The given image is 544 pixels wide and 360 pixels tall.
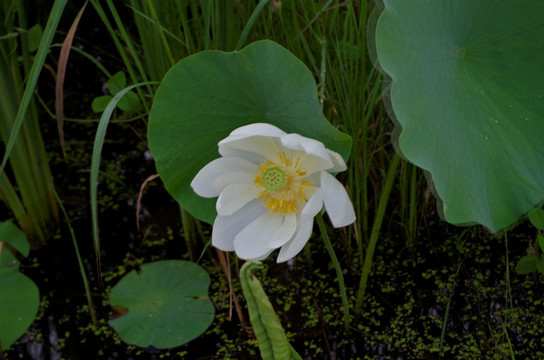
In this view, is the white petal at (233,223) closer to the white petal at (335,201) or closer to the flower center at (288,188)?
the flower center at (288,188)

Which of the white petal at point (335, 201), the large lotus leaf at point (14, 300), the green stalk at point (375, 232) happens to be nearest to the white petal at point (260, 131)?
the white petal at point (335, 201)

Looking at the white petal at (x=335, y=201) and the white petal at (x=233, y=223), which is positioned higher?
the white petal at (x=335, y=201)

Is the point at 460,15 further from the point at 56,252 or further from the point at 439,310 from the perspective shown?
the point at 56,252

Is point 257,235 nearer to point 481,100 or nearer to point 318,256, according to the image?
point 481,100

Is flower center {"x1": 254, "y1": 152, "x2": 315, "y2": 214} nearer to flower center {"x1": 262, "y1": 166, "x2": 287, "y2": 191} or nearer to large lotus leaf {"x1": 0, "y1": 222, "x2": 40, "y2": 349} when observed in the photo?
flower center {"x1": 262, "y1": 166, "x2": 287, "y2": 191}

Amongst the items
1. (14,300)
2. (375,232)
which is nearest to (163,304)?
(14,300)

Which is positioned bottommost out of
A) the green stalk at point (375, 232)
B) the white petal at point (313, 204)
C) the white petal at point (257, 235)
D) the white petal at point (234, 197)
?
the green stalk at point (375, 232)

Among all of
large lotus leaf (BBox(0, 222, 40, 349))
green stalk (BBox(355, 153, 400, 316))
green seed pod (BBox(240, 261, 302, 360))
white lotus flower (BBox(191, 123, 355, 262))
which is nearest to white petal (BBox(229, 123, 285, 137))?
white lotus flower (BBox(191, 123, 355, 262))
